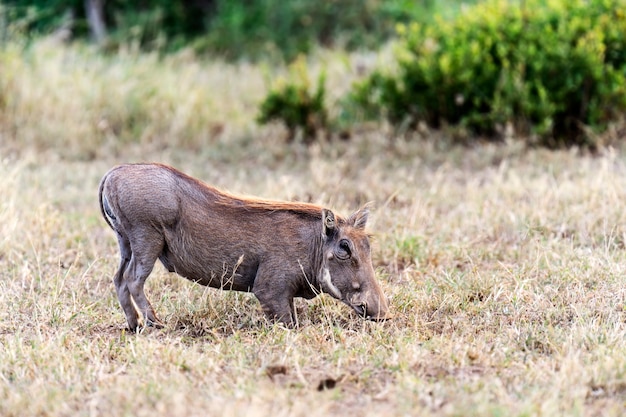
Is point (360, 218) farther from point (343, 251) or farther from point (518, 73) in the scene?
point (518, 73)

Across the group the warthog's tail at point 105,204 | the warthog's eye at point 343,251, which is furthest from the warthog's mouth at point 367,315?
the warthog's tail at point 105,204

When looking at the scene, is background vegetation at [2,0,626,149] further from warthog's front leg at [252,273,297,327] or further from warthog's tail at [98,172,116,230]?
warthog's tail at [98,172,116,230]

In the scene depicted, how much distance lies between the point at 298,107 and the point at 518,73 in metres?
2.36

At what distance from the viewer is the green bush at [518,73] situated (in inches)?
358

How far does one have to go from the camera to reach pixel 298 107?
10109 millimetres

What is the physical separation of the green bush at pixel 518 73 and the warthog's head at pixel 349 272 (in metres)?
4.78

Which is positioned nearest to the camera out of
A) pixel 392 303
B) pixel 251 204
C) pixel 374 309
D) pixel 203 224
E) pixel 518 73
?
pixel 374 309

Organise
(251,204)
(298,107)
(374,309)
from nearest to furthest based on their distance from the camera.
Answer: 1. (374,309)
2. (251,204)
3. (298,107)

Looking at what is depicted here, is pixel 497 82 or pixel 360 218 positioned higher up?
pixel 360 218

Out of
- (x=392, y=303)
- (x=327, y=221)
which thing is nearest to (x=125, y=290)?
(x=327, y=221)

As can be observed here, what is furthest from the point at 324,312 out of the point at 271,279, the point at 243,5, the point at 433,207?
the point at 243,5

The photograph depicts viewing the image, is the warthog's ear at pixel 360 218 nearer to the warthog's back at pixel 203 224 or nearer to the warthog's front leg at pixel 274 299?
the warthog's back at pixel 203 224

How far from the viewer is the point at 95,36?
55.6ft

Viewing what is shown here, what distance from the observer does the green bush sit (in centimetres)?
909
